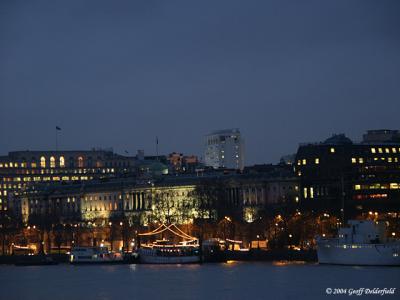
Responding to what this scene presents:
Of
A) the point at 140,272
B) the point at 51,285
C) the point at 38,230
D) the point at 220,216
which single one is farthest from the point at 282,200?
the point at 51,285

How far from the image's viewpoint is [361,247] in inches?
5005

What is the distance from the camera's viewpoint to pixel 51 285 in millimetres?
115812

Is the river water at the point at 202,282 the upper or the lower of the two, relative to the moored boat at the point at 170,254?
lower

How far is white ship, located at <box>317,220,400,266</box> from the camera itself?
411ft

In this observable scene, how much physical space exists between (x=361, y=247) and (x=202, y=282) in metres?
18.9

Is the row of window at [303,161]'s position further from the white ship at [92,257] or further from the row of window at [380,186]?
the white ship at [92,257]

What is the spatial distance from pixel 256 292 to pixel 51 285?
19507mm

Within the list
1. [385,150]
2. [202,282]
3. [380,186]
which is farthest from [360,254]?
[385,150]

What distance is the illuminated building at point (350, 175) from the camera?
177625 millimetres

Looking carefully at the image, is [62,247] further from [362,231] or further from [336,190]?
[362,231]

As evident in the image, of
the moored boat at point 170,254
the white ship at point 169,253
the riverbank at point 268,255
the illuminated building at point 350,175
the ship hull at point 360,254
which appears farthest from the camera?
the illuminated building at point 350,175

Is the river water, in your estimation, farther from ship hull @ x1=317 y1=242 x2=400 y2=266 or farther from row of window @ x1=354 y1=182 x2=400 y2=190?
row of window @ x1=354 y1=182 x2=400 y2=190

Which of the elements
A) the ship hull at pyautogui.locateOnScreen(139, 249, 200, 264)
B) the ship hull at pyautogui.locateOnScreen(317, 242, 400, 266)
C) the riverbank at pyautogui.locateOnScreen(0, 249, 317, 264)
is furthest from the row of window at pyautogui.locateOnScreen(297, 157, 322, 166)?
the ship hull at pyautogui.locateOnScreen(317, 242, 400, 266)

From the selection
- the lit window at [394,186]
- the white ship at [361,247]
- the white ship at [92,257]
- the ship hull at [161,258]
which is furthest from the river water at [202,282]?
the lit window at [394,186]
